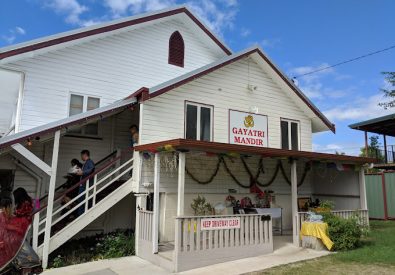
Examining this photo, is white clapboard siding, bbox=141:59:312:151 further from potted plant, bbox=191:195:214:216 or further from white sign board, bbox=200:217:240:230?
white sign board, bbox=200:217:240:230

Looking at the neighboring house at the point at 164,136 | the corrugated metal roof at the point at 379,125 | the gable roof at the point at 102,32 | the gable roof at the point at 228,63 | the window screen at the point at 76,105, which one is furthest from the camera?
the corrugated metal roof at the point at 379,125

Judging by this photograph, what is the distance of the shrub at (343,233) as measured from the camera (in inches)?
385

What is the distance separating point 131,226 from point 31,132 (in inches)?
213

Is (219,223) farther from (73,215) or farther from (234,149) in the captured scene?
(73,215)

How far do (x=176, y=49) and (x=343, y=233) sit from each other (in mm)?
9294

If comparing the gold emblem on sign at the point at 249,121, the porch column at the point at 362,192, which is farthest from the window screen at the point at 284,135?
the porch column at the point at 362,192

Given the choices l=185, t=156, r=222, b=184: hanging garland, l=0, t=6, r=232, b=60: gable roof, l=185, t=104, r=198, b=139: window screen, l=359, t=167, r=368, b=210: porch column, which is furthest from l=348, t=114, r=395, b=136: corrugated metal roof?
l=185, t=104, r=198, b=139: window screen

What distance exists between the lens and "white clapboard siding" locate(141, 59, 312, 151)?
35.3 ft

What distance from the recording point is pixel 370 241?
1091 centimetres

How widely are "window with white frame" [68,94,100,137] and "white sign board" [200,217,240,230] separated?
563 centimetres

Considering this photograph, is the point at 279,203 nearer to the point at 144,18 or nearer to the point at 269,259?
the point at 269,259

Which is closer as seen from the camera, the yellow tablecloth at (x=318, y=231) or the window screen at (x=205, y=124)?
the yellow tablecloth at (x=318, y=231)

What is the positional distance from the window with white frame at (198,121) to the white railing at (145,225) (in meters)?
3.06

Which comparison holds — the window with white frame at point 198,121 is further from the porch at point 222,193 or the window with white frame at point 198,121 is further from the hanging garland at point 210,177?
the hanging garland at point 210,177
